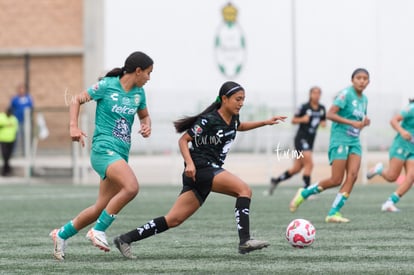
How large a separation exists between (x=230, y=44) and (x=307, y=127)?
36.3 ft

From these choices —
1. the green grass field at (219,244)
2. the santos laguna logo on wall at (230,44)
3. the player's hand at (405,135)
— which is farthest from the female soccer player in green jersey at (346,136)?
the santos laguna logo on wall at (230,44)

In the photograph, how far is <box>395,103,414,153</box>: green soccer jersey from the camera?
50.0 feet

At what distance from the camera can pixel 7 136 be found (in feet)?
93.1

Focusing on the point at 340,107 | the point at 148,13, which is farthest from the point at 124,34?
the point at 340,107

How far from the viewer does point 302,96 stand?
29766 millimetres

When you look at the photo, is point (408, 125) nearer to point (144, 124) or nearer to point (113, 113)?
point (144, 124)

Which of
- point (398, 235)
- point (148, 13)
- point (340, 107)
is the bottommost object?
point (398, 235)

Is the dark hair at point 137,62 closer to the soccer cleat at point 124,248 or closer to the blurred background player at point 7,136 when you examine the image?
the soccer cleat at point 124,248

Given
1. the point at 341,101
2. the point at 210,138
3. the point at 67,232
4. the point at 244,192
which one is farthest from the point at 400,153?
the point at 67,232

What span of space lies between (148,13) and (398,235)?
67.9 feet

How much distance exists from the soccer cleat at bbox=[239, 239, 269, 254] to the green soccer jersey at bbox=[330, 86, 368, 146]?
171 inches

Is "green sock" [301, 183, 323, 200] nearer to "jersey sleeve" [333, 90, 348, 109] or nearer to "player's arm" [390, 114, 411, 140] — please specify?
"player's arm" [390, 114, 411, 140]

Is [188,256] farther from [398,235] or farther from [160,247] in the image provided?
[398,235]

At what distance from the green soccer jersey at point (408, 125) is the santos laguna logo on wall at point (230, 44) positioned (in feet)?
50.8
